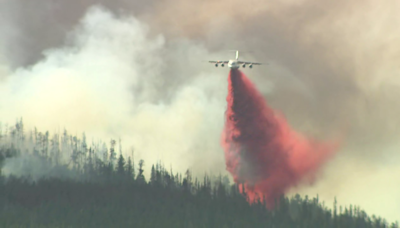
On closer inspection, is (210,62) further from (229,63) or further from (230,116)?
(230,116)

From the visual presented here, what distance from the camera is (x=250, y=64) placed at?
145 meters

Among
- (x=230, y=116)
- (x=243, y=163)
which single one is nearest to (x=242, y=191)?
(x=243, y=163)

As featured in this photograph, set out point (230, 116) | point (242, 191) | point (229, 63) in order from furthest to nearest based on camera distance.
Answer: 1. point (242, 191)
2. point (230, 116)
3. point (229, 63)

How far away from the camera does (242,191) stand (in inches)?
7352

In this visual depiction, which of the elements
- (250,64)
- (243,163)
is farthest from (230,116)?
(250,64)

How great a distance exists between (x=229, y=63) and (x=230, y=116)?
98.0 ft

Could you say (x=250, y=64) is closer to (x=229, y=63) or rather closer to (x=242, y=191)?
(x=229, y=63)

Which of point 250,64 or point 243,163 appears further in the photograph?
point 243,163

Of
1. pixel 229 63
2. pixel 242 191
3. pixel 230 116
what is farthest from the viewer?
pixel 242 191

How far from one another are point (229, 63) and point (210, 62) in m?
6.95

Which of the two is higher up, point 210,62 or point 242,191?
point 210,62

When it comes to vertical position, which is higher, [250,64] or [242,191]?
[250,64]

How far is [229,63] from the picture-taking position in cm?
14350

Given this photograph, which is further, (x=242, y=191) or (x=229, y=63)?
(x=242, y=191)
